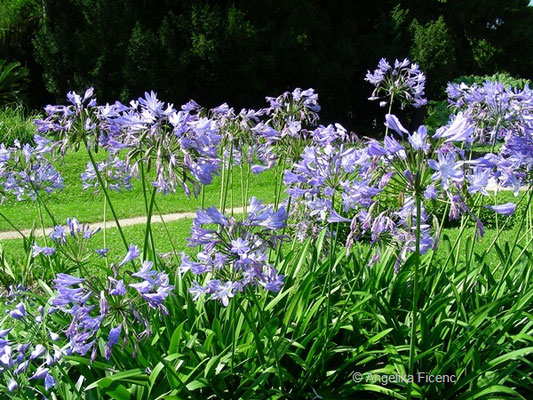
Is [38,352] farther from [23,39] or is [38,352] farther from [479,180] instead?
[23,39]

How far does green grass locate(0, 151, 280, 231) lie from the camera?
9398 mm

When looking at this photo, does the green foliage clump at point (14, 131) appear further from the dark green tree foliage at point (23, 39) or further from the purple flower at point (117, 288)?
the purple flower at point (117, 288)

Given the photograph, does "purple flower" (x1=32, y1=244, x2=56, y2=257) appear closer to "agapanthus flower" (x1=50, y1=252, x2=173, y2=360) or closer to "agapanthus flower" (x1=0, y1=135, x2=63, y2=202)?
"agapanthus flower" (x1=0, y1=135, x2=63, y2=202)

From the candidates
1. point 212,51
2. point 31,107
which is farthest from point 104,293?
point 31,107

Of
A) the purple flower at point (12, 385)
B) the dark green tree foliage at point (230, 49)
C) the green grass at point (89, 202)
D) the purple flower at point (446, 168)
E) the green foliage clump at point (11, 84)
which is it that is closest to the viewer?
the purple flower at point (446, 168)

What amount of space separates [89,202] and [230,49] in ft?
28.0

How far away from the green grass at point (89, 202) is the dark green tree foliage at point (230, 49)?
597cm

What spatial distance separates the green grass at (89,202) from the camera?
9398mm

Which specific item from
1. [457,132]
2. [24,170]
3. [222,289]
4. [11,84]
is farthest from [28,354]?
[11,84]

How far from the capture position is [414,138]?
1.90 meters

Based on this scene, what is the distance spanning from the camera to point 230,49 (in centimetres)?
1753

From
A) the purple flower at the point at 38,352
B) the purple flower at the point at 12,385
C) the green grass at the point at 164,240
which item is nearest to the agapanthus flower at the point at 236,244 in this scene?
the purple flower at the point at 38,352

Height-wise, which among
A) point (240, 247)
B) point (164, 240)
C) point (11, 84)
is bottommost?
point (164, 240)

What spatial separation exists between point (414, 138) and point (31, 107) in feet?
66.7
